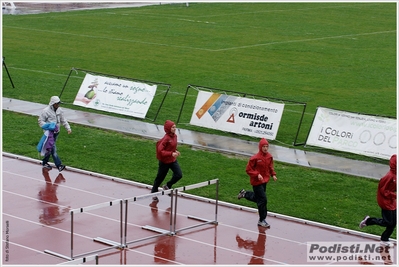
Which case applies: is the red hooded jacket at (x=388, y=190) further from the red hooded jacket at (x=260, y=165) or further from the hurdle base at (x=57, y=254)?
the hurdle base at (x=57, y=254)

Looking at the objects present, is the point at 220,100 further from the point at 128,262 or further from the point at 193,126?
the point at 128,262

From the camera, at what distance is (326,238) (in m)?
15.4

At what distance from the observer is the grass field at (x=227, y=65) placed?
19.3 m

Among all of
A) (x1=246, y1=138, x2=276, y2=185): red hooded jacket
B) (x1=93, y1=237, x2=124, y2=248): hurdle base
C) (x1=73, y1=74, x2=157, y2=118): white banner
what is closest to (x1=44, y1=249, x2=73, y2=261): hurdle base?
(x1=93, y1=237, x2=124, y2=248): hurdle base

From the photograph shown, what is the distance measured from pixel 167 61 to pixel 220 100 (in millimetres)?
12843

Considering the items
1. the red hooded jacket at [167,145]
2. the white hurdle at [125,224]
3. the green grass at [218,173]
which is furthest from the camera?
the green grass at [218,173]

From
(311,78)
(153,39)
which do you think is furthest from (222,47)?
(311,78)

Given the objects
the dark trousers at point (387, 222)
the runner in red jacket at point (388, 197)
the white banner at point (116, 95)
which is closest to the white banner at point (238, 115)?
the white banner at point (116, 95)

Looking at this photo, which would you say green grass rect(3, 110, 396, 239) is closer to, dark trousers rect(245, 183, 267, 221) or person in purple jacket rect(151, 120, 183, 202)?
dark trousers rect(245, 183, 267, 221)

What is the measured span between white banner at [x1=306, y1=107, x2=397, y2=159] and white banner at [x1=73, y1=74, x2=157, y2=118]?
18.9 feet

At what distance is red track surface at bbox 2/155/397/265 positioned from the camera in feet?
46.9

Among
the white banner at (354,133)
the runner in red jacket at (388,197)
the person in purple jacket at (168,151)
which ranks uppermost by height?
the white banner at (354,133)

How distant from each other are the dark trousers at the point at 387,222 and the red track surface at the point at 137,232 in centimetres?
46

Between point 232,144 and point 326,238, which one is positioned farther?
point 232,144
